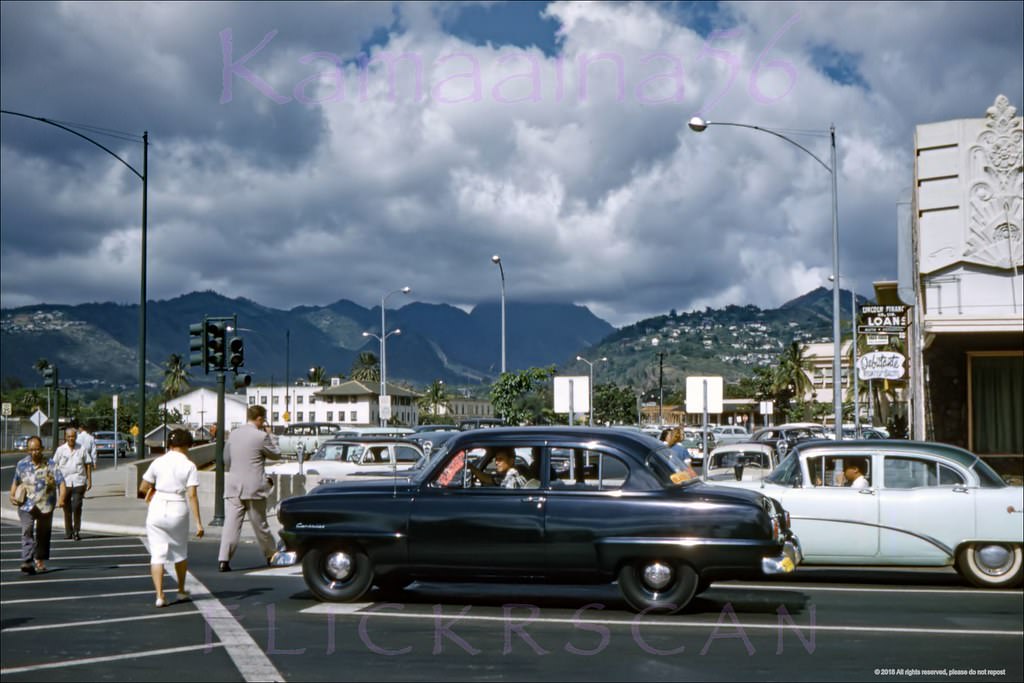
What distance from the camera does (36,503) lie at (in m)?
14.9

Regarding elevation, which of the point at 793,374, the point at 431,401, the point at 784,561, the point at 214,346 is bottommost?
the point at 784,561

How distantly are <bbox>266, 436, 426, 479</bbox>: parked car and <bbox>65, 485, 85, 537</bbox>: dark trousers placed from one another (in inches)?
305

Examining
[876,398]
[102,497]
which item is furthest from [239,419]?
[102,497]

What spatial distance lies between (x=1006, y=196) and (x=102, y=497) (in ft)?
77.6

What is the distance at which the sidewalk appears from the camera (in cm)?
2066

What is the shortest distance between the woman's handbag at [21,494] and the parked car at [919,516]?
9.35 meters

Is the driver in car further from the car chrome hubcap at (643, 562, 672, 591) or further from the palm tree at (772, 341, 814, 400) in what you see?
the palm tree at (772, 341, 814, 400)

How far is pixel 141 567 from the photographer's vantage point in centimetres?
1499

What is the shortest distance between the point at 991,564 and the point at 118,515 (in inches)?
680

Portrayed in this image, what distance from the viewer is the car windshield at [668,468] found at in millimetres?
10281

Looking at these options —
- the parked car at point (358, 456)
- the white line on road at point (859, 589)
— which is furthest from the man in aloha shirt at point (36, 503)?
the parked car at point (358, 456)

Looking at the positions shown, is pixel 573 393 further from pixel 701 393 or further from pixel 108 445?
pixel 108 445

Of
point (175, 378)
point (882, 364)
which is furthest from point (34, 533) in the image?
point (175, 378)

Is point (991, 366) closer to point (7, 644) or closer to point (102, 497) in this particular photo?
point (102, 497)
